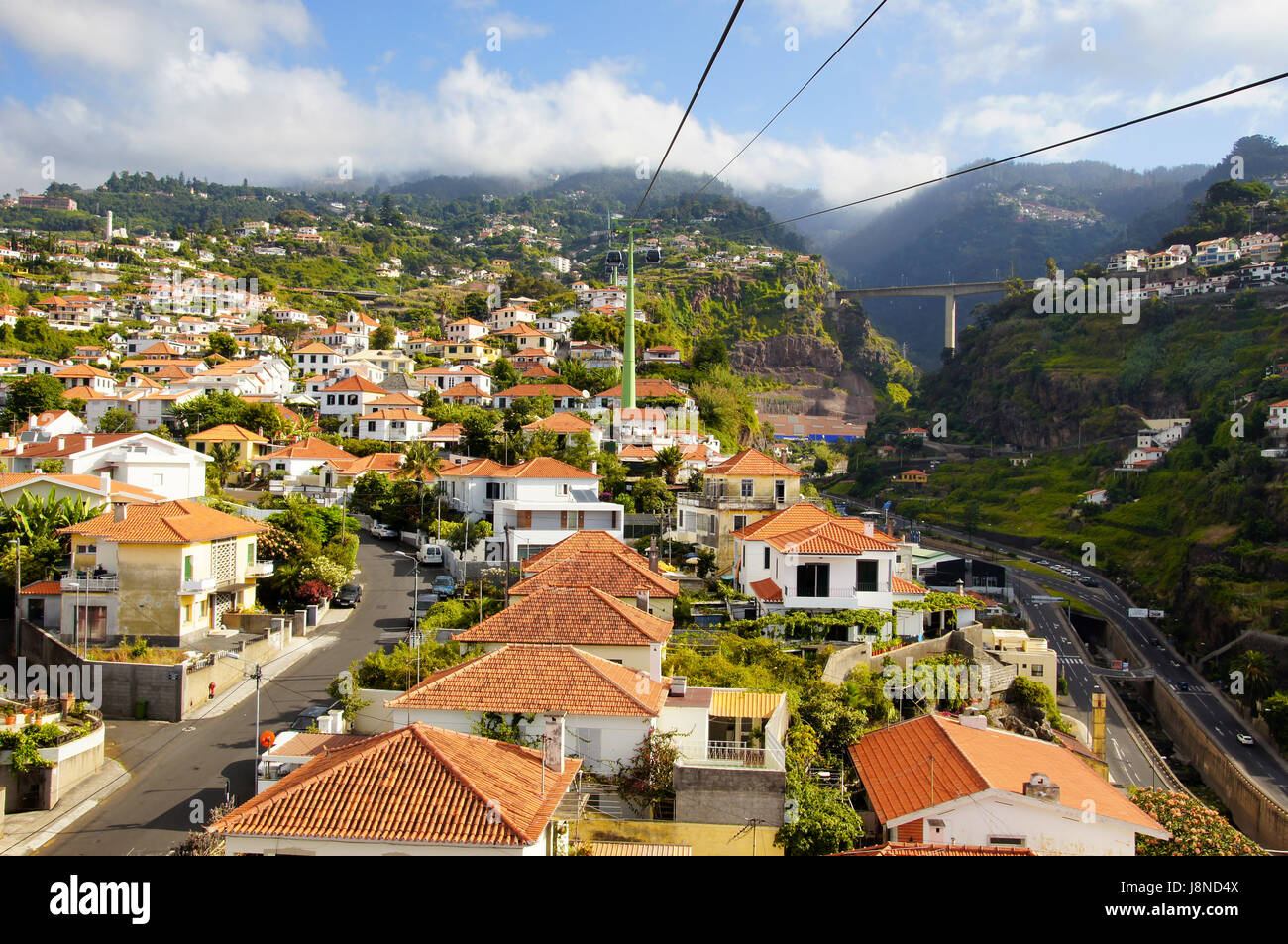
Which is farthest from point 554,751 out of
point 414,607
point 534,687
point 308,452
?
point 308,452

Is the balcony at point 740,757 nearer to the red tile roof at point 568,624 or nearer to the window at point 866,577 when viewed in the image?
the red tile roof at point 568,624

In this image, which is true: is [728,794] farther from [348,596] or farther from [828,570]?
[348,596]
